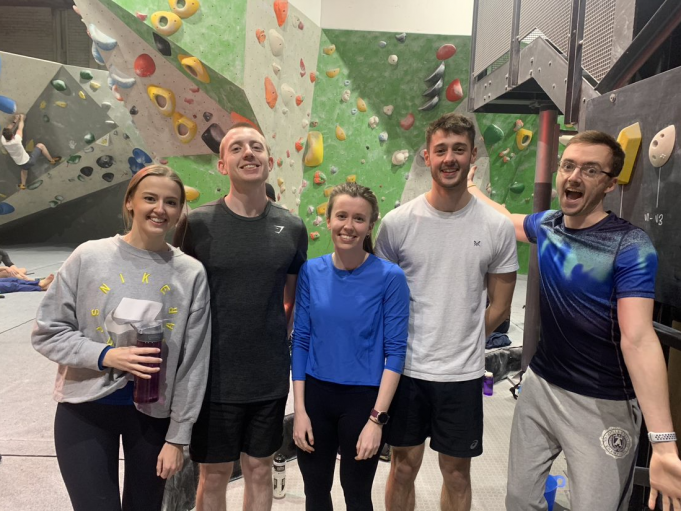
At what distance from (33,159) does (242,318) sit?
9921mm

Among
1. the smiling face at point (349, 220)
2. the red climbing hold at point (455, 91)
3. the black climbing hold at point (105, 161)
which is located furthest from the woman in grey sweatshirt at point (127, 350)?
the black climbing hold at point (105, 161)

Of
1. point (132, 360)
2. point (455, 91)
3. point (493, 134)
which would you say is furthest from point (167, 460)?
point (493, 134)

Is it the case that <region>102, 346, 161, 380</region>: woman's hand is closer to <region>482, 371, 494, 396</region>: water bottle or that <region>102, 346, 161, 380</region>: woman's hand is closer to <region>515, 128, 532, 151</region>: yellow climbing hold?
<region>482, 371, 494, 396</region>: water bottle

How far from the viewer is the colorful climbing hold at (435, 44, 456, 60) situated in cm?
657

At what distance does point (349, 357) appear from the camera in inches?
65.1

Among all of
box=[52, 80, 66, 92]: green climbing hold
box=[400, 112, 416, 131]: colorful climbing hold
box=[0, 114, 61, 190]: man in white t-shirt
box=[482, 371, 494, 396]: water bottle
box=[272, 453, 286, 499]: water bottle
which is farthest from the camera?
box=[0, 114, 61, 190]: man in white t-shirt

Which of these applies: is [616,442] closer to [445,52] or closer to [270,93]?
[270,93]

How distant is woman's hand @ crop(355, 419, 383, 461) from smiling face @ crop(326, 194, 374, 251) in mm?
596

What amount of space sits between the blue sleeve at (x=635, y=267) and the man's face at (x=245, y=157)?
1171mm

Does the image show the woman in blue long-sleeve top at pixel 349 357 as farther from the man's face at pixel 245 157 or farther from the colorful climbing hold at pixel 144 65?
the colorful climbing hold at pixel 144 65

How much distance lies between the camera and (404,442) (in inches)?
71.3

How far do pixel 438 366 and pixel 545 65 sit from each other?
2.16 meters

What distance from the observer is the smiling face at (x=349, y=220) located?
1.63 metres

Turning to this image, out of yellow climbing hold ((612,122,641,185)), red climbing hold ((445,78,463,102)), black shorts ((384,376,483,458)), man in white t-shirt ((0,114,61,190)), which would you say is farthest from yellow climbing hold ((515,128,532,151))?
man in white t-shirt ((0,114,61,190))
